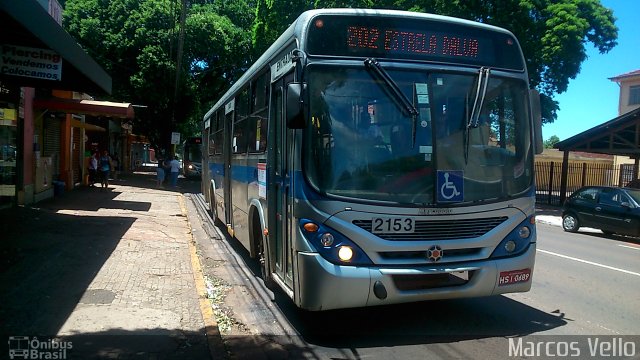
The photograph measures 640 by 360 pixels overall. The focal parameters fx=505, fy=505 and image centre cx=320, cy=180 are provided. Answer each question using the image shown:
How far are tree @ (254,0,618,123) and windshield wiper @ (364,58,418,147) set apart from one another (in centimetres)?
1661

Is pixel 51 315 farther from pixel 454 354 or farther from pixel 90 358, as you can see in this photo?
pixel 454 354

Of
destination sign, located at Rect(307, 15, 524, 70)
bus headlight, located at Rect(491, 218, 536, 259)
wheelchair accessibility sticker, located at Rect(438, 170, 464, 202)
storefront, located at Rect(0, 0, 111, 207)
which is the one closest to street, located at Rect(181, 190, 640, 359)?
bus headlight, located at Rect(491, 218, 536, 259)

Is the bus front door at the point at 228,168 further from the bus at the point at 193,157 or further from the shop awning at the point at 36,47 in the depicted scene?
the bus at the point at 193,157

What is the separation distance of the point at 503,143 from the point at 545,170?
28560 millimetres

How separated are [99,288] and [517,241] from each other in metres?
5.28

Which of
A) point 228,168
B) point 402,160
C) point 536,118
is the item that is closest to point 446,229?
point 402,160

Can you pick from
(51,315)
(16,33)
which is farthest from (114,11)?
(51,315)

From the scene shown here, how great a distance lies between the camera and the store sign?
29.8ft

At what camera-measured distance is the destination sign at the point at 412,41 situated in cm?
513

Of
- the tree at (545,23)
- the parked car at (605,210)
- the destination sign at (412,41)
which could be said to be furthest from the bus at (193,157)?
the destination sign at (412,41)

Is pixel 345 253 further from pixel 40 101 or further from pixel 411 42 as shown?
pixel 40 101

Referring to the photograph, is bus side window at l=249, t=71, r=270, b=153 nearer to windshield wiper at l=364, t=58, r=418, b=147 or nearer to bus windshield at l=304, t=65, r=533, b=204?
bus windshield at l=304, t=65, r=533, b=204

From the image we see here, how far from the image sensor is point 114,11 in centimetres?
2855

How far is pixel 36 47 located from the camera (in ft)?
29.9
